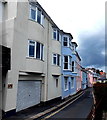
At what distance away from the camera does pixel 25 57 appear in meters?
13.0

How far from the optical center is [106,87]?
62.1 feet

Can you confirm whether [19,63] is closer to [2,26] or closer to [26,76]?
[26,76]

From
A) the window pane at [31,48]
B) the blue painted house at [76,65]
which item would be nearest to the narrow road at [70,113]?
the window pane at [31,48]

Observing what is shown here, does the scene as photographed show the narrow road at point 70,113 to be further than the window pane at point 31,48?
No

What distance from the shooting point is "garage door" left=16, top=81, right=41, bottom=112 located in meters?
12.7

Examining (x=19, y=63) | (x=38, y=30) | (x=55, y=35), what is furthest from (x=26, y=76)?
(x=55, y=35)

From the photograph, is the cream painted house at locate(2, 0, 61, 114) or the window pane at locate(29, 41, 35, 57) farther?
the window pane at locate(29, 41, 35, 57)

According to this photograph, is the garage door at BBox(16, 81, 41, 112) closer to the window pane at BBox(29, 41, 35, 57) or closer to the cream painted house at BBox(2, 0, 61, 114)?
the cream painted house at BBox(2, 0, 61, 114)

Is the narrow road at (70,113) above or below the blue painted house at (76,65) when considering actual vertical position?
below

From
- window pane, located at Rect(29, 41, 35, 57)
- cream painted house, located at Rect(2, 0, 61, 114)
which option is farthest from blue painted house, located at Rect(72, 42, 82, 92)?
window pane, located at Rect(29, 41, 35, 57)

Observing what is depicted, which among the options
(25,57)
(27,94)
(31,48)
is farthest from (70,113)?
(31,48)

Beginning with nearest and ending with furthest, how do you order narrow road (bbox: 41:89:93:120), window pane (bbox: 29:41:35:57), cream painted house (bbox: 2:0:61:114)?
narrow road (bbox: 41:89:93:120), cream painted house (bbox: 2:0:61:114), window pane (bbox: 29:41:35:57)

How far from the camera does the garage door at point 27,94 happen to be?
1270 centimetres

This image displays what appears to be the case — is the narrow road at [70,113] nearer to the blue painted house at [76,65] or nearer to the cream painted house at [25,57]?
the cream painted house at [25,57]
